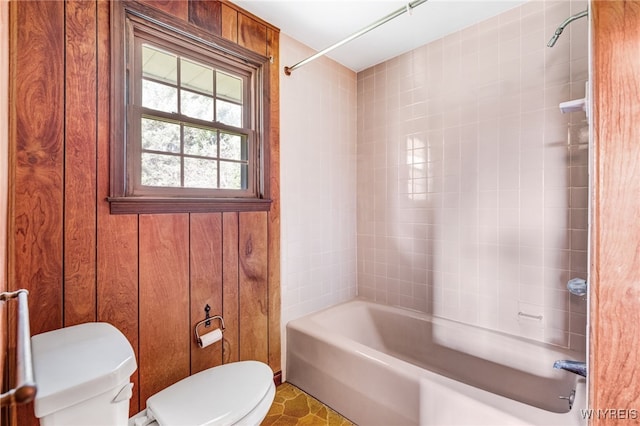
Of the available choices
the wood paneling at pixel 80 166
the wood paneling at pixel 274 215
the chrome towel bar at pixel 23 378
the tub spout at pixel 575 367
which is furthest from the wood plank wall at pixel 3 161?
the tub spout at pixel 575 367

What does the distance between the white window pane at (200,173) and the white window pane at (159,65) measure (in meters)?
0.44

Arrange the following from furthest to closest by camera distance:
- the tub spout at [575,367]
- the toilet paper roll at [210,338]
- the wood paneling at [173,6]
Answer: the toilet paper roll at [210,338], the wood paneling at [173,6], the tub spout at [575,367]

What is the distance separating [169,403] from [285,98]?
1.88m

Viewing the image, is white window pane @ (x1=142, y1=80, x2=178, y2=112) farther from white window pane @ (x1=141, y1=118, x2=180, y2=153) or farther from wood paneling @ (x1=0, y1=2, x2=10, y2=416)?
wood paneling @ (x1=0, y1=2, x2=10, y2=416)

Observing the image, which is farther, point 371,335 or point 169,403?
point 371,335

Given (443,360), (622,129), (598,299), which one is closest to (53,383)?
(598,299)

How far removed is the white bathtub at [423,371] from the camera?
4.25ft

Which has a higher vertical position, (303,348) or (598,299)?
(598,299)

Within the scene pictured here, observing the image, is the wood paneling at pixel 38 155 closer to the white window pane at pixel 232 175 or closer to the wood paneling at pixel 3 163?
the wood paneling at pixel 3 163

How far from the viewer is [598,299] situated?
524 millimetres

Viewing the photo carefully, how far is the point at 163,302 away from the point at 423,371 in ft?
4.52

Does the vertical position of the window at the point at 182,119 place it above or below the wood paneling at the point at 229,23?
below

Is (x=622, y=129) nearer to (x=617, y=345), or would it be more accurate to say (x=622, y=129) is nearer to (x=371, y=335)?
(x=617, y=345)

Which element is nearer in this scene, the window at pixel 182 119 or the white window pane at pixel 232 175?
the window at pixel 182 119
